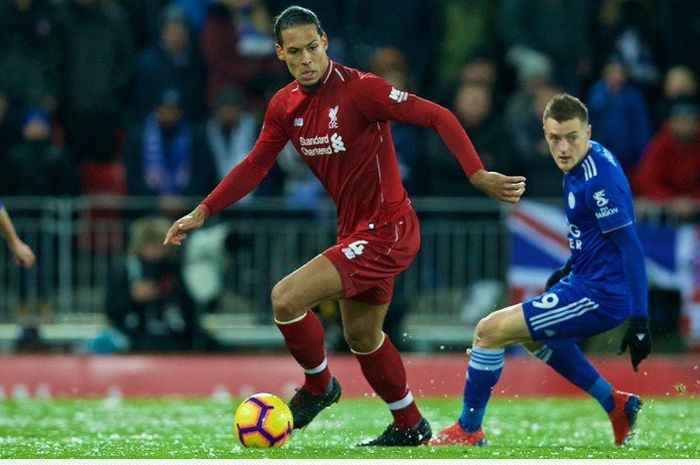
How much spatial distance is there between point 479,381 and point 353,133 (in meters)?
1.67

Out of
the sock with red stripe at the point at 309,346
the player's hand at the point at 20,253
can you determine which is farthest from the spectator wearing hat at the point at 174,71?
the sock with red stripe at the point at 309,346

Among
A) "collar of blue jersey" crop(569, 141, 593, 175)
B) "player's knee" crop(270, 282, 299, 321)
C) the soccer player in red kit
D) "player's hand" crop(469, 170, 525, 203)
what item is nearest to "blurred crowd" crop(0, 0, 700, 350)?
the soccer player in red kit

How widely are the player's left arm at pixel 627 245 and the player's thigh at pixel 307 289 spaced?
5.21 feet

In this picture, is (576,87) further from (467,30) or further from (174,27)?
(174,27)

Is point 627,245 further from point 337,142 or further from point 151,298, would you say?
point 151,298

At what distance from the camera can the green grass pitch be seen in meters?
9.09

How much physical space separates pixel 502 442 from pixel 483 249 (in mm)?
5667

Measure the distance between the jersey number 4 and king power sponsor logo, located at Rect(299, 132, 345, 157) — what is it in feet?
1.78

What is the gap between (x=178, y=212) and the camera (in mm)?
15594

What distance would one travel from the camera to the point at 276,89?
1644 cm

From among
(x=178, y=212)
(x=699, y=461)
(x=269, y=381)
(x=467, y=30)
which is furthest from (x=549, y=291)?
(x=467, y=30)

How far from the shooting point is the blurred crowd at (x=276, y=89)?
15.7m

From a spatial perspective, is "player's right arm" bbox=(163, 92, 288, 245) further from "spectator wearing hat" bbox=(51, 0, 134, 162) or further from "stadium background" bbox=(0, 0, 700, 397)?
"spectator wearing hat" bbox=(51, 0, 134, 162)

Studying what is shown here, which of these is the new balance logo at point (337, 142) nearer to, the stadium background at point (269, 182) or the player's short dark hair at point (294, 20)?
the player's short dark hair at point (294, 20)
